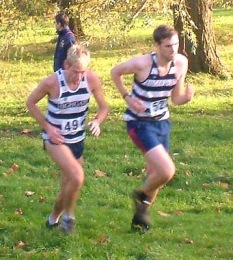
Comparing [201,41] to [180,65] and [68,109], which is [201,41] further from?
[68,109]

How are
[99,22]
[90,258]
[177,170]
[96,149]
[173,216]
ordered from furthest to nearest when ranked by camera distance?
[99,22]
[96,149]
[177,170]
[173,216]
[90,258]

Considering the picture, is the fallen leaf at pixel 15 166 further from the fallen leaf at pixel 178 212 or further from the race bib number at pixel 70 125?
the race bib number at pixel 70 125

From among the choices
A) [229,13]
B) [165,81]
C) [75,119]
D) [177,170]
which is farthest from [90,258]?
[229,13]

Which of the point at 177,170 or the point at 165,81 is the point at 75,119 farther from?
the point at 177,170

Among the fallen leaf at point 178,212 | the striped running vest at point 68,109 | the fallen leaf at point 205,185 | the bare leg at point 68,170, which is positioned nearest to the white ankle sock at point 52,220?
the bare leg at point 68,170

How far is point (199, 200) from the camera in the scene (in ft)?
27.1

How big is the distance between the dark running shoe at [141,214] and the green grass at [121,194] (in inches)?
3.8

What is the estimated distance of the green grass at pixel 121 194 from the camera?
648 cm

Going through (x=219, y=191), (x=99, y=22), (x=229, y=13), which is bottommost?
(x=229, y=13)

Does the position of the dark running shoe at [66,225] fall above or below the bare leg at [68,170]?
below

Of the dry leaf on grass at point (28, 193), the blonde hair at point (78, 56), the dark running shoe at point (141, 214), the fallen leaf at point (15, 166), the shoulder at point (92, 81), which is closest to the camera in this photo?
the blonde hair at point (78, 56)

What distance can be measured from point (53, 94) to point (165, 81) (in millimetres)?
988

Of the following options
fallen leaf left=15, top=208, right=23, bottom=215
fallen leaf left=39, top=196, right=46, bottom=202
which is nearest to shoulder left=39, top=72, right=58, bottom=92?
fallen leaf left=15, top=208, right=23, bottom=215

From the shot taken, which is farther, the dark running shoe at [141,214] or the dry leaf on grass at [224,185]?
the dry leaf on grass at [224,185]
